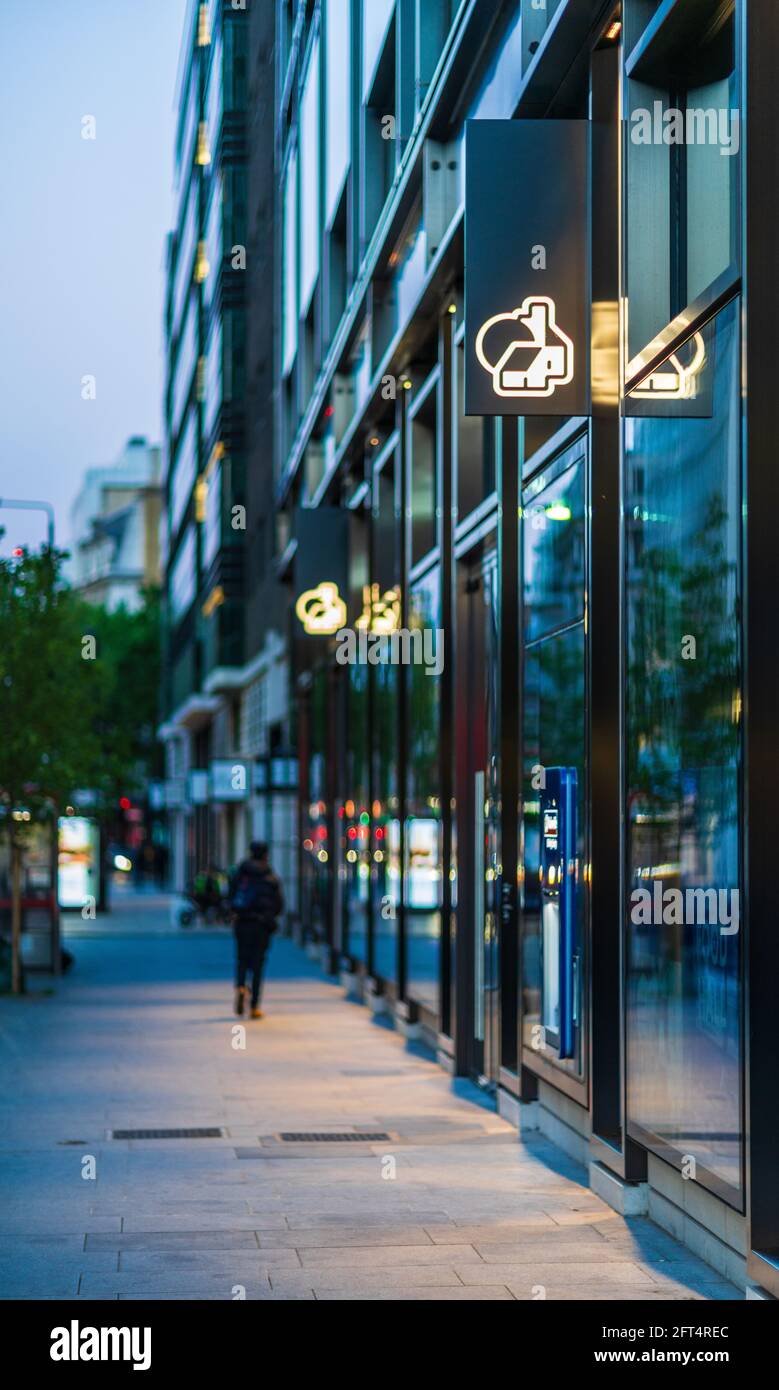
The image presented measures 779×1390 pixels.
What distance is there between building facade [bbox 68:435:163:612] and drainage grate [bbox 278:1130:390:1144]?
10595 centimetres

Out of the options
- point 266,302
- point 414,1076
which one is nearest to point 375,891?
point 414,1076

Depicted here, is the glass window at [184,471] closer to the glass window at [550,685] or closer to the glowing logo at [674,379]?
the glass window at [550,685]

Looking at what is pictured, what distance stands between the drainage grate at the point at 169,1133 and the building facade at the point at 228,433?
87.7 feet

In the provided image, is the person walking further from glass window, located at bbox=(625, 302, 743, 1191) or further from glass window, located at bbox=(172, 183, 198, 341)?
glass window, located at bbox=(172, 183, 198, 341)

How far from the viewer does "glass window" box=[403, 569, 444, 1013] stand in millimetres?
17797

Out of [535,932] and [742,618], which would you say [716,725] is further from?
[535,932]

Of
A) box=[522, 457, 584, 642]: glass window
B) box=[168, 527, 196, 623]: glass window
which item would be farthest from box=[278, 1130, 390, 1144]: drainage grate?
box=[168, 527, 196, 623]: glass window

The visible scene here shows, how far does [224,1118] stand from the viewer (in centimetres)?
1346

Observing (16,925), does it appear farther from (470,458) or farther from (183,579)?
(183,579)

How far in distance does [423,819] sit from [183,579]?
51.8m

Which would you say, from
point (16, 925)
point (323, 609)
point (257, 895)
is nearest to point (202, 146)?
point (323, 609)
